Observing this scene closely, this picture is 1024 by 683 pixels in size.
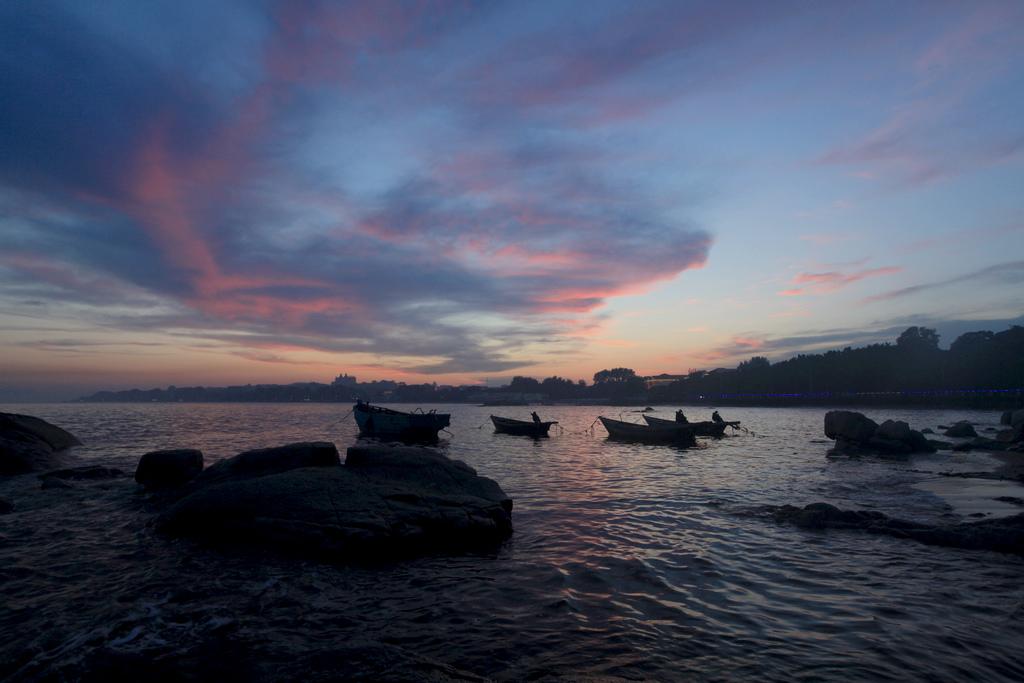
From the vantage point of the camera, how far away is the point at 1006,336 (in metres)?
137

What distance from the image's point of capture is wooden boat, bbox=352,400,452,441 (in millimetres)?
45156

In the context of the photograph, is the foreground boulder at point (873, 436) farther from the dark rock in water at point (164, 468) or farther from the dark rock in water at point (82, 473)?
the dark rock in water at point (82, 473)

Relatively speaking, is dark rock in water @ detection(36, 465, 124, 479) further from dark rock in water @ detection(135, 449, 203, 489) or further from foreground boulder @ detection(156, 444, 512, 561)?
foreground boulder @ detection(156, 444, 512, 561)

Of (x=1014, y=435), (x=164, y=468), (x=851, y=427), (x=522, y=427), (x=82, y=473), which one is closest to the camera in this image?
(x=164, y=468)

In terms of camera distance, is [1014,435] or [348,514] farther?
[1014,435]

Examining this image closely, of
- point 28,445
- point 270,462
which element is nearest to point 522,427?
point 28,445

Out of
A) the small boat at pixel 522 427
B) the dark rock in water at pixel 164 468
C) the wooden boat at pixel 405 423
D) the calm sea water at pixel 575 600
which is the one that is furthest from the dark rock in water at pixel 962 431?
the dark rock in water at pixel 164 468

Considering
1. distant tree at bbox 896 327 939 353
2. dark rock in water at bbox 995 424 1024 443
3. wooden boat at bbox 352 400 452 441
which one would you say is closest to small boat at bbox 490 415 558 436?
wooden boat at bbox 352 400 452 441

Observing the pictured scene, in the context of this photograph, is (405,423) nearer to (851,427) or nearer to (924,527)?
(851,427)

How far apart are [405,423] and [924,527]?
131 ft

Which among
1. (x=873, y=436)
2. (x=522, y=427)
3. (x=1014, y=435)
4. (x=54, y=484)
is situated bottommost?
(x=522, y=427)

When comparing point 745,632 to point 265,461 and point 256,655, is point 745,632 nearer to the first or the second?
point 256,655

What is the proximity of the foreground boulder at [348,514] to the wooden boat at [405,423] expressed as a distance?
3050 cm

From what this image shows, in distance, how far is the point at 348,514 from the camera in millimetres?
10867
